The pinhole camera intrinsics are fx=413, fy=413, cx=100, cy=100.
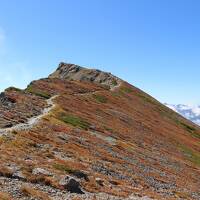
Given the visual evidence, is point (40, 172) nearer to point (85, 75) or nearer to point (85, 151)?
point (85, 151)

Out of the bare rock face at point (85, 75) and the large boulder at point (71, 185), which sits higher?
the bare rock face at point (85, 75)

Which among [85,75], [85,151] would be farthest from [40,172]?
[85,75]

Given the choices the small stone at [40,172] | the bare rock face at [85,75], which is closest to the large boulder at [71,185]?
the small stone at [40,172]

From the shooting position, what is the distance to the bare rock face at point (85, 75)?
583 ft

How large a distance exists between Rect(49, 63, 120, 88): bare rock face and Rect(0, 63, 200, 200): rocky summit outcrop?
5140cm

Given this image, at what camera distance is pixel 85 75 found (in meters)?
182

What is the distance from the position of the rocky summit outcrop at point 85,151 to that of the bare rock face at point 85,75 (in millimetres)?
51396

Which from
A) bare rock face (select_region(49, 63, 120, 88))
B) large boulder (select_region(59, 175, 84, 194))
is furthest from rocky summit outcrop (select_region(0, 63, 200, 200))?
bare rock face (select_region(49, 63, 120, 88))

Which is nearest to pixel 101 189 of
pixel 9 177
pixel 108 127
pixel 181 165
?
pixel 9 177

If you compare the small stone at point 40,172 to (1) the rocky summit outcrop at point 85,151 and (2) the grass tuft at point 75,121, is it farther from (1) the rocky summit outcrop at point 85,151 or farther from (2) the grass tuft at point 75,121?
(2) the grass tuft at point 75,121

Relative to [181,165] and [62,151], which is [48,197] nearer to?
[62,151]

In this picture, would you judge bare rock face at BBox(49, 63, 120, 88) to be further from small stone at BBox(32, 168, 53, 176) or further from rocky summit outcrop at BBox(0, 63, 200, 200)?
small stone at BBox(32, 168, 53, 176)

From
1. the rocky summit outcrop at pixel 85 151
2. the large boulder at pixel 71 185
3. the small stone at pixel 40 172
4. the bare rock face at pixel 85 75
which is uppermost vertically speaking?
the bare rock face at pixel 85 75

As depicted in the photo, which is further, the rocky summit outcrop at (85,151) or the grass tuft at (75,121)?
the grass tuft at (75,121)
